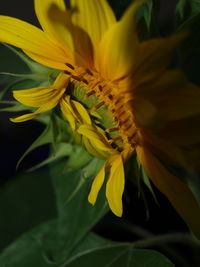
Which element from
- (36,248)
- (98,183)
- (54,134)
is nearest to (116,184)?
(98,183)

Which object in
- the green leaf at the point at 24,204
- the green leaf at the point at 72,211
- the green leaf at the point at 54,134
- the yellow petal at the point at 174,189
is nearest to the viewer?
the yellow petal at the point at 174,189

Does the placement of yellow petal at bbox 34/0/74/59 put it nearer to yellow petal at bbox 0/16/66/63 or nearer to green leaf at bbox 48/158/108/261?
yellow petal at bbox 0/16/66/63

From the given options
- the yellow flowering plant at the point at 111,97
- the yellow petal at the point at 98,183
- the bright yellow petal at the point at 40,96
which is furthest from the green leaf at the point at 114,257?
the bright yellow petal at the point at 40,96

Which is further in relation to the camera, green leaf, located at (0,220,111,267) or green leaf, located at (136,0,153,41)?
green leaf, located at (0,220,111,267)

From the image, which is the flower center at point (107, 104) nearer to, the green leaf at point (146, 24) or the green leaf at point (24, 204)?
the green leaf at point (146, 24)

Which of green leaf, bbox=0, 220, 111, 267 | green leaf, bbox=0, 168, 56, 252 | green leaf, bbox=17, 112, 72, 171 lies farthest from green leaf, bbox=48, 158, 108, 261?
green leaf, bbox=0, 168, 56, 252

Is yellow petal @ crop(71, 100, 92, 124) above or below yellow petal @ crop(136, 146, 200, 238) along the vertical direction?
above

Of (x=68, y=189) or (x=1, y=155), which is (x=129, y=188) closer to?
(x=68, y=189)

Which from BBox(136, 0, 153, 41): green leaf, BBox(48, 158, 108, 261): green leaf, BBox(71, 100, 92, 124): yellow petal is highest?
BBox(136, 0, 153, 41): green leaf
